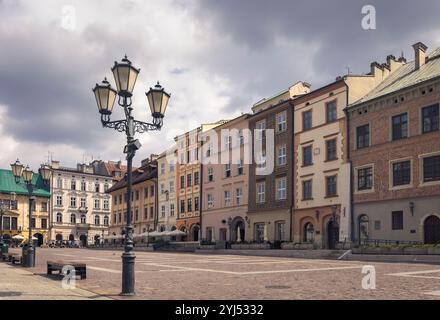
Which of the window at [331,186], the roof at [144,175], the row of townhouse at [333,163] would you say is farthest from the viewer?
the roof at [144,175]

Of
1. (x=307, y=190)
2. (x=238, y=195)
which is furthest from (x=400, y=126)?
(x=238, y=195)

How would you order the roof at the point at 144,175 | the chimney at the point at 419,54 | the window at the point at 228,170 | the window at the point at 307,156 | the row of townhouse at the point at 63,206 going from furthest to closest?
the row of townhouse at the point at 63,206, the roof at the point at 144,175, the window at the point at 228,170, the window at the point at 307,156, the chimney at the point at 419,54

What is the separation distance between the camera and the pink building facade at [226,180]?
48750mm

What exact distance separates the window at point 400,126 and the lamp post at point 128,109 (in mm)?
24087

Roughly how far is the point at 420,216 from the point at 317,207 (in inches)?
368

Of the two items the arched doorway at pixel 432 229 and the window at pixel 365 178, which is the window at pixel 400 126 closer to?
the window at pixel 365 178

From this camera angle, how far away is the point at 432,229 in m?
30.2

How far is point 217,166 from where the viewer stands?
175 feet

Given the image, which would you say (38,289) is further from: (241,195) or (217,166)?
(217,166)

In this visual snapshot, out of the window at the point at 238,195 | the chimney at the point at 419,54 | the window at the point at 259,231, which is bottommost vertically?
the window at the point at 259,231

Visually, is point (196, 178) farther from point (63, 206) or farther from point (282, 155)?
point (63, 206)

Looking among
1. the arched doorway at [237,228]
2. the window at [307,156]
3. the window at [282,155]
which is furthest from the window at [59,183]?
the window at [307,156]

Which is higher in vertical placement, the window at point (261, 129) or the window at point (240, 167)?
the window at point (261, 129)

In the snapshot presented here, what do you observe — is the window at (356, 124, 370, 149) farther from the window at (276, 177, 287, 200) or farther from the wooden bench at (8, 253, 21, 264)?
the wooden bench at (8, 253, 21, 264)
